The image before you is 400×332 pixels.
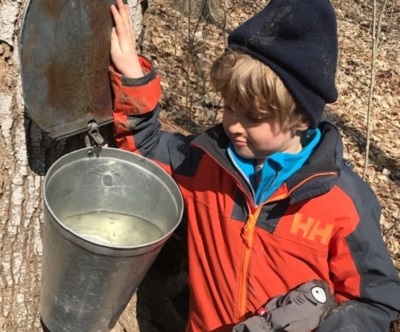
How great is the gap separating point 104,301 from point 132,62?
0.82 meters

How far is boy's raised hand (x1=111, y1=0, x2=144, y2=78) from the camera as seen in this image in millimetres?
2061

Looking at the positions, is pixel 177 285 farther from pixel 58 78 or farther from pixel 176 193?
pixel 58 78

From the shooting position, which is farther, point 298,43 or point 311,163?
point 311,163

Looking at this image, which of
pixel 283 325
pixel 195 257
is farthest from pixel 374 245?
pixel 195 257

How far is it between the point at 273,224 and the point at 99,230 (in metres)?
0.64

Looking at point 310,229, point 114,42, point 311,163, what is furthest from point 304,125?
point 114,42

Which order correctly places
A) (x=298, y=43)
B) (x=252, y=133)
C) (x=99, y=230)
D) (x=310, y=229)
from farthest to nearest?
1. (x=99, y=230)
2. (x=310, y=229)
3. (x=252, y=133)
4. (x=298, y=43)

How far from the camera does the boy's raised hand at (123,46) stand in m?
2.06

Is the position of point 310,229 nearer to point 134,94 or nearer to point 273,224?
point 273,224

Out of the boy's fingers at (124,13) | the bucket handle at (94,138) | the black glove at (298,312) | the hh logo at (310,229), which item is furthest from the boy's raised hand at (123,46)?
the black glove at (298,312)

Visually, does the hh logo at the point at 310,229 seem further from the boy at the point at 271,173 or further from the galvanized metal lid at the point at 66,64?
the galvanized metal lid at the point at 66,64

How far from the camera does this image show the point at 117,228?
2.25m

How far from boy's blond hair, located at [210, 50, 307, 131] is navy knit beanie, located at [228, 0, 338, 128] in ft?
0.08

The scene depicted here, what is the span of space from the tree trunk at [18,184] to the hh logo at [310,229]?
0.80 metres
